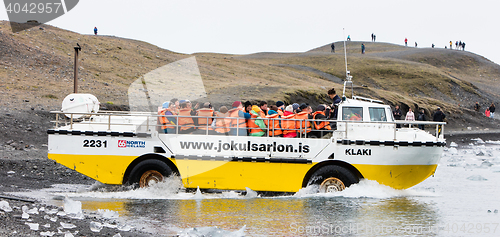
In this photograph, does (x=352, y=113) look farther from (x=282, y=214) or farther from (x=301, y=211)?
(x=282, y=214)

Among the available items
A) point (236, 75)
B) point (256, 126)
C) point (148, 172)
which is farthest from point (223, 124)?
point (236, 75)

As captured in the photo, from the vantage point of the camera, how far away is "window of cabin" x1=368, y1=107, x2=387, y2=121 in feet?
32.0

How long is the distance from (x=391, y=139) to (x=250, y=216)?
3.22 meters

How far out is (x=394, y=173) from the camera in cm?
913

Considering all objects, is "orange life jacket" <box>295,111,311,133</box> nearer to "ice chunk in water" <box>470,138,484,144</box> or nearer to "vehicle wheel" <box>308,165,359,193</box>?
"vehicle wheel" <box>308,165,359,193</box>

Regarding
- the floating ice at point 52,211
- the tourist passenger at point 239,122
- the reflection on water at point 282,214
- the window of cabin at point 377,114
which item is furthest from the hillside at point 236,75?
the floating ice at point 52,211

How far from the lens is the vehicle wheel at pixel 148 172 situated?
9352mm

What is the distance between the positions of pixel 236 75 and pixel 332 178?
114ft

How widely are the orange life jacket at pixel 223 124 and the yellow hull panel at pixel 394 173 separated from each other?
102 inches

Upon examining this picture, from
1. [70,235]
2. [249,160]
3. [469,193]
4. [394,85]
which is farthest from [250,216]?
[394,85]

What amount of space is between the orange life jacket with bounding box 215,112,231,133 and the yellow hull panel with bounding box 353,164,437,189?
259cm

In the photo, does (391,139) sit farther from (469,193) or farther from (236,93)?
(236,93)

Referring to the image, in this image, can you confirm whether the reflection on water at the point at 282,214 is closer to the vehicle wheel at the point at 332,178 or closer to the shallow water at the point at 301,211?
the shallow water at the point at 301,211

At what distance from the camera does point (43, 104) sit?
65.1ft
